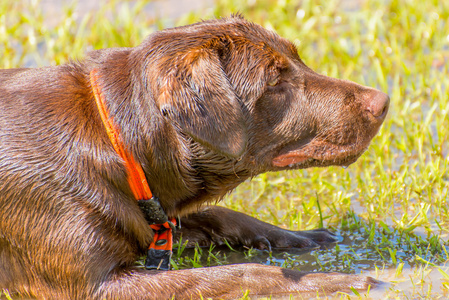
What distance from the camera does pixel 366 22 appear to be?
22.6 feet

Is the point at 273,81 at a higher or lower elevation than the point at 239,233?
higher

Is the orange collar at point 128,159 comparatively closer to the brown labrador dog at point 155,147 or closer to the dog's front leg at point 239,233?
the brown labrador dog at point 155,147

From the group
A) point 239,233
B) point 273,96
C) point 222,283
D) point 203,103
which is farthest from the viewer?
point 239,233

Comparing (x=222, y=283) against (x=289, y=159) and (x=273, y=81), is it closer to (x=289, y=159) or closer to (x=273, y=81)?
(x=289, y=159)

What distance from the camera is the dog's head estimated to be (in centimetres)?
328

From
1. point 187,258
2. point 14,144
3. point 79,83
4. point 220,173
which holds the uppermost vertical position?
point 79,83

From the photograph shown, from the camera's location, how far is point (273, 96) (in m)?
3.42

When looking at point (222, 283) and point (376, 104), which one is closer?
point (222, 283)

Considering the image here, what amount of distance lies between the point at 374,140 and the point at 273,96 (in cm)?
175

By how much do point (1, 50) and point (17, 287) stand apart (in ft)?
11.1

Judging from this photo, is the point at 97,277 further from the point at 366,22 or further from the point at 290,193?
the point at 366,22

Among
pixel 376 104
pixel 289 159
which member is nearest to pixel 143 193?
pixel 289 159

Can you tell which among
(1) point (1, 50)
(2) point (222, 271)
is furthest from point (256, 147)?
(1) point (1, 50)

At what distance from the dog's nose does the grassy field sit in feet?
2.48
